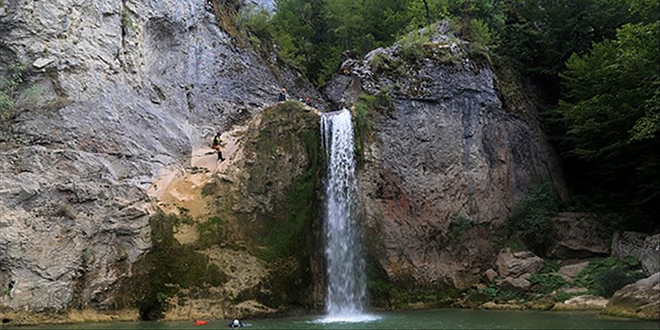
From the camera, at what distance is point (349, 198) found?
73.0 feet

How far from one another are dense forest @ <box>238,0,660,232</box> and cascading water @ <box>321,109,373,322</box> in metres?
6.45

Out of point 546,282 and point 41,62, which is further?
point 41,62

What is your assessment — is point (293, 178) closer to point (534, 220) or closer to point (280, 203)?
point (280, 203)

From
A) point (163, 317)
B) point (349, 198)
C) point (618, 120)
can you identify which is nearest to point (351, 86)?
point (349, 198)

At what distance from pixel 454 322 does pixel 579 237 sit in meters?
9.28

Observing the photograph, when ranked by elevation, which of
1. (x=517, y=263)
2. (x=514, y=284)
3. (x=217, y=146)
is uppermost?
(x=217, y=146)

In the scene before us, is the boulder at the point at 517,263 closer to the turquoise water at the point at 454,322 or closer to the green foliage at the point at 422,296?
the green foliage at the point at 422,296

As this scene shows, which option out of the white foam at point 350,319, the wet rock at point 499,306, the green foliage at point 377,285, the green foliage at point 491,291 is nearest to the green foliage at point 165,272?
the white foam at point 350,319

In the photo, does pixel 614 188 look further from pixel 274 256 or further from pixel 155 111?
pixel 155 111

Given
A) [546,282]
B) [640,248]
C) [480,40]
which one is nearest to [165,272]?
[546,282]

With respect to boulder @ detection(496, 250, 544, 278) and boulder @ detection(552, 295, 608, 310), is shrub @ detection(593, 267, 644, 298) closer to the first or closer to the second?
boulder @ detection(552, 295, 608, 310)

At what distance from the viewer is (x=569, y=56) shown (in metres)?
27.3

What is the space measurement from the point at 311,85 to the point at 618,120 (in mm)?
16756

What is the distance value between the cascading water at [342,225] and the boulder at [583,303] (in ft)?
21.4
